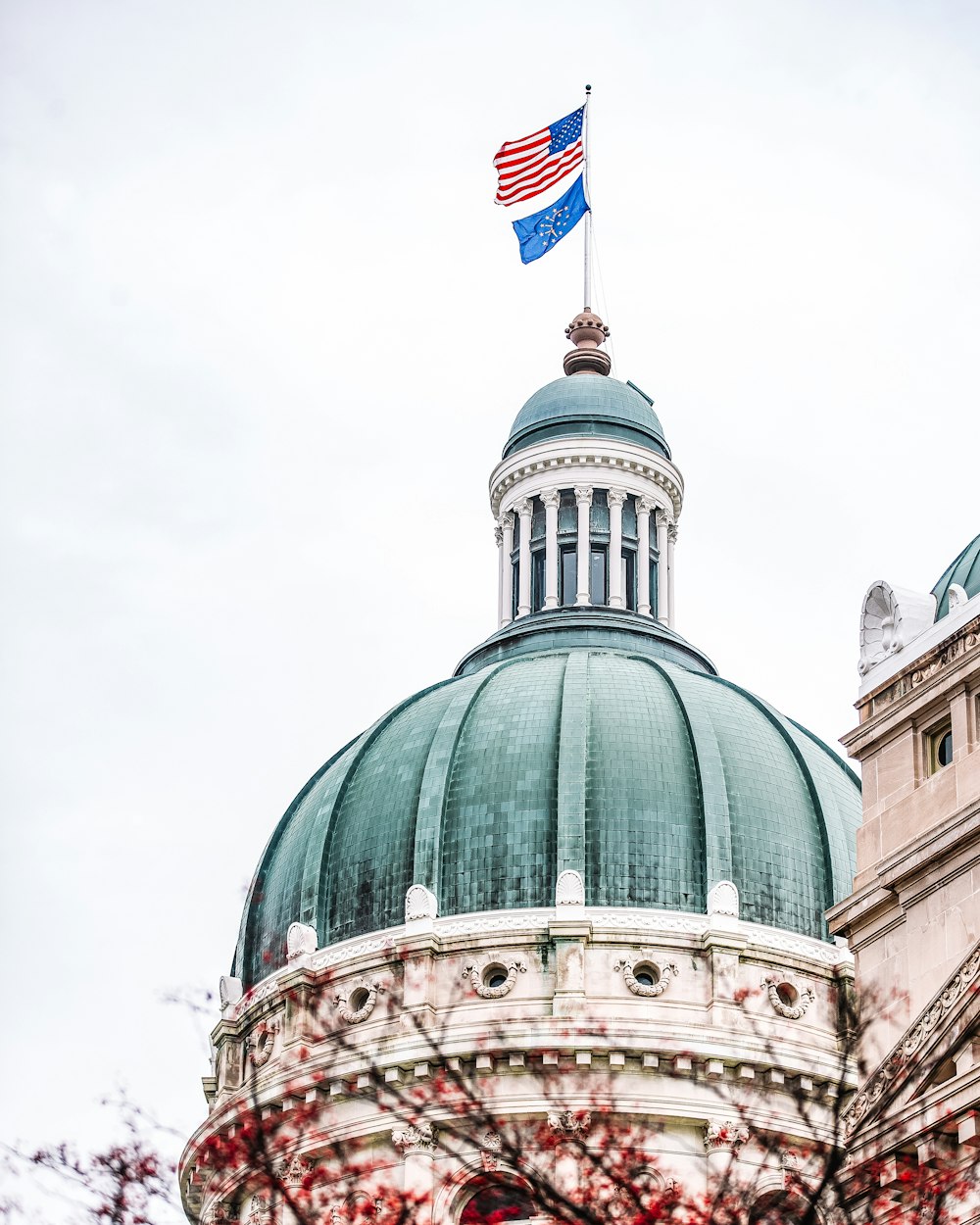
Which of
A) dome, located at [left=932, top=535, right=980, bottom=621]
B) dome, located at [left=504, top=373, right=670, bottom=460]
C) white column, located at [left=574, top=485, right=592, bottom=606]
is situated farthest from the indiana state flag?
dome, located at [left=932, top=535, right=980, bottom=621]

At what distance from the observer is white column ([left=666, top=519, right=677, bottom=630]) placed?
83500 mm

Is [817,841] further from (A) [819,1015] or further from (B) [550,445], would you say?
(B) [550,445]

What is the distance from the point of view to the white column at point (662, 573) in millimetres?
Answer: 82938

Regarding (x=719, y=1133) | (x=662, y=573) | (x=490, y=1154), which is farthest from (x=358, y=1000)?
(x=490, y=1154)

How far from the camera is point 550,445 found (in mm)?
83562

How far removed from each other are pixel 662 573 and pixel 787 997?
732 inches

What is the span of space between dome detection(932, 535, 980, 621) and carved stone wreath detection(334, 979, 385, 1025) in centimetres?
2807

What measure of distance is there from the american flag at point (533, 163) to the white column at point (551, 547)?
8701 millimetres

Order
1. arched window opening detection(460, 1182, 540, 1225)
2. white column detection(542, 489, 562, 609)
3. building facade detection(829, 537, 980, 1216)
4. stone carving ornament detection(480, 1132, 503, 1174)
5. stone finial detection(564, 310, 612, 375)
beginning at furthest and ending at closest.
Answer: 1. stone finial detection(564, 310, 612, 375)
2. white column detection(542, 489, 562, 609)
3. arched window opening detection(460, 1182, 540, 1225)
4. building facade detection(829, 537, 980, 1216)
5. stone carving ornament detection(480, 1132, 503, 1174)

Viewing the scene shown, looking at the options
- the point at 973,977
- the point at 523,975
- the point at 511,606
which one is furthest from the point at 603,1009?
the point at 973,977

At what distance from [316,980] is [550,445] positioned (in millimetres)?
20237

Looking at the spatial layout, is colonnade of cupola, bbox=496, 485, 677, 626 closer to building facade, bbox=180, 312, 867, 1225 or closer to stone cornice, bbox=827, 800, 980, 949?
→ building facade, bbox=180, 312, 867, 1225

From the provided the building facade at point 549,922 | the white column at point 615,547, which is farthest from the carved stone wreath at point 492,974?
the white column at point 615,547

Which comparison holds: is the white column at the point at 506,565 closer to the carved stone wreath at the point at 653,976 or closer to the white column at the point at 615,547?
the white column at the point at 615,547
